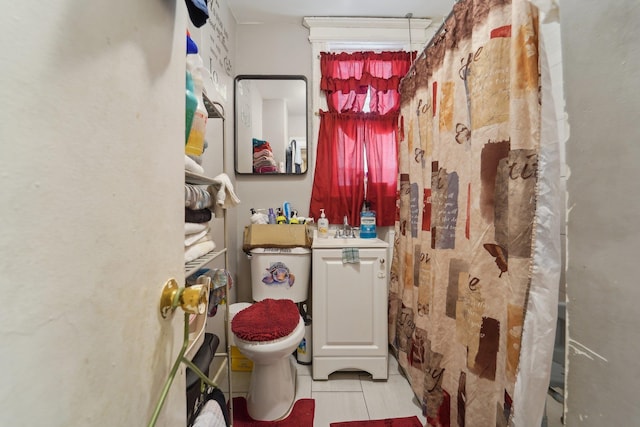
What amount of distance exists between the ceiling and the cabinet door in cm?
166

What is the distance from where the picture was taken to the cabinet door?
59.4 inches

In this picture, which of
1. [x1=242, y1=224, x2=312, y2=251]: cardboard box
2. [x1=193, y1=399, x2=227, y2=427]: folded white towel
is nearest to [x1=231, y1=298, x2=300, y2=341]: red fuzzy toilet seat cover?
[x1=242, y1=224, x2=312, y2=251]: cardboard box

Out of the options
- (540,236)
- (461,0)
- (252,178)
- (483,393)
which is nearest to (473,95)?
(461,0)

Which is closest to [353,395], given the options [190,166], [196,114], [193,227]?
[193,227]

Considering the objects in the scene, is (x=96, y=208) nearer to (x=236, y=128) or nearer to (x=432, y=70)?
(x=432, y=70)

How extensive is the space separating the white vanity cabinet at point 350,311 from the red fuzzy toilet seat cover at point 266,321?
0.24 meters

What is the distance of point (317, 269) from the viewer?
1.52 m

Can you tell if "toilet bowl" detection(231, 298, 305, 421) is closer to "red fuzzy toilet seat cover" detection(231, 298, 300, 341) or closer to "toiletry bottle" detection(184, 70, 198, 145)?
"red fuzzy toilet seat cover" detection(231, 298, 300, 341)

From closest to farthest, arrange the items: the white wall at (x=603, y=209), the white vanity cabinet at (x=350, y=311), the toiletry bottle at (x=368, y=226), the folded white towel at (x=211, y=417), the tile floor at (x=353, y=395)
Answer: the white wall at (x=603, y=209) < the folded white towel at (x=211, y=417) < the tile floor at (x=353, y=395) < the white vanity cabinet at (x=350, y=311) < the toiletry bottle at (x=368, y=226)

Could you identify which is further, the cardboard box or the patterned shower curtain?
the cardboard box

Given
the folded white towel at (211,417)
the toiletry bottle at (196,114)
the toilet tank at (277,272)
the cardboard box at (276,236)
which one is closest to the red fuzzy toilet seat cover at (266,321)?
the toilet tank at (277,272)

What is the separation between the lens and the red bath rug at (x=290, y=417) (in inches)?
47.9

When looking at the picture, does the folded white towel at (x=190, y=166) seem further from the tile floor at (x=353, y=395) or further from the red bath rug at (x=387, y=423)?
the red bath rug at (x=387, y=423)

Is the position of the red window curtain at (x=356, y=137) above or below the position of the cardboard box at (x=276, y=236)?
above
